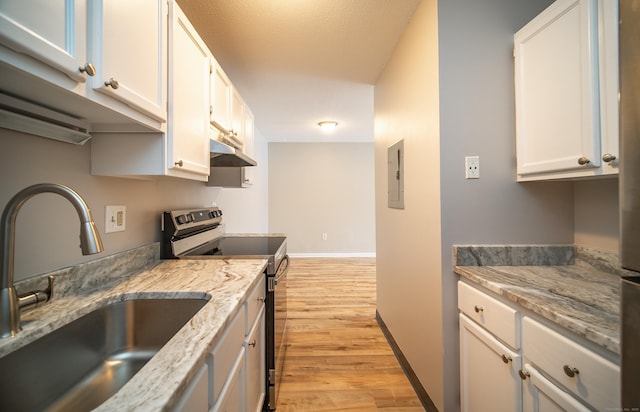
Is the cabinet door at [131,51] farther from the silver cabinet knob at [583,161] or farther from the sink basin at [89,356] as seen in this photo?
the silver cabinet knob at [583,161]

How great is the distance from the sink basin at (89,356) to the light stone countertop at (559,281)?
1200 mm

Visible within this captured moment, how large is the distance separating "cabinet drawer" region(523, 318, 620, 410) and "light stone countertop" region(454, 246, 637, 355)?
6 centimetres

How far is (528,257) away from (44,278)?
2.09 meters

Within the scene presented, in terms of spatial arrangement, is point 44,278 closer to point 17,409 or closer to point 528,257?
point 17,409

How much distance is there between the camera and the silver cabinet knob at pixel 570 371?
764 millimetres

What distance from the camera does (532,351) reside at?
3.04 feet

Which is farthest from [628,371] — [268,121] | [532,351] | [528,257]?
[268,121]

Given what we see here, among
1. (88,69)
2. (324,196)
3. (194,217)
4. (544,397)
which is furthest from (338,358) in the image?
(324,196)

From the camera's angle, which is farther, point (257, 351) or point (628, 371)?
point (257, 351)

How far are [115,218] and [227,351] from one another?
844 millimetres

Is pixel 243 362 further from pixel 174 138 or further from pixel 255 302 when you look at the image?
pixel 174 138

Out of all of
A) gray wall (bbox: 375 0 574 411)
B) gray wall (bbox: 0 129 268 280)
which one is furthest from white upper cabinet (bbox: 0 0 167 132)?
gray wall (bbox: 375 0 574 411)

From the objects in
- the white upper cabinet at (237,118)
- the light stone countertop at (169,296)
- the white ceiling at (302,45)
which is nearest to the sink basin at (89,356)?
the light stone countertop at (169,296)

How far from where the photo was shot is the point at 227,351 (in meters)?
0.85
